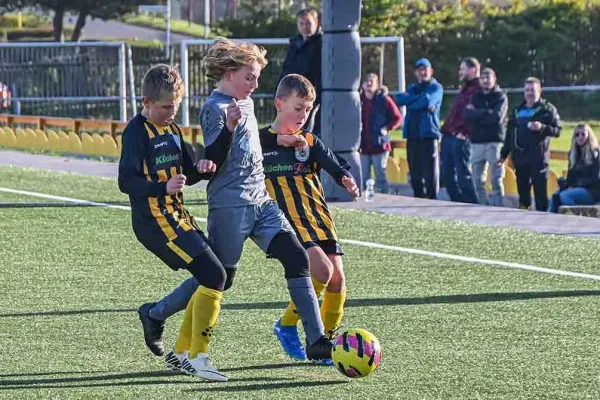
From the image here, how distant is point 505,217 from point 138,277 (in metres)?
4.73

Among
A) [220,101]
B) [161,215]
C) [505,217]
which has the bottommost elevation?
[505,217]

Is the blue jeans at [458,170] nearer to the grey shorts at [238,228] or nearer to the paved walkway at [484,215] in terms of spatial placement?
the paved walkway at [484,215]

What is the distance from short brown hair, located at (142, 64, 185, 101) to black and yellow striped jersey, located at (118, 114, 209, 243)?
0.15 m

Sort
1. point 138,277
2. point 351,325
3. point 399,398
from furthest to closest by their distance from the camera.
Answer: point 138,277 → point 351,325 → point 399,398

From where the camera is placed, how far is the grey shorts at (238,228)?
22.3ft

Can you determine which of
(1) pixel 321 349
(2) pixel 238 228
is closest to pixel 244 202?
(2) pixel 238 228

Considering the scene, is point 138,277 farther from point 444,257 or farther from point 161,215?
point 161,215

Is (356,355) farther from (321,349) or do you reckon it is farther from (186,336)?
(186,336)

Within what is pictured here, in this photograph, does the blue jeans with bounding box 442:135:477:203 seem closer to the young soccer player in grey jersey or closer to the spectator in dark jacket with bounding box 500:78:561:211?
the spectator in dark jacket with bounding box 500:78:561:211

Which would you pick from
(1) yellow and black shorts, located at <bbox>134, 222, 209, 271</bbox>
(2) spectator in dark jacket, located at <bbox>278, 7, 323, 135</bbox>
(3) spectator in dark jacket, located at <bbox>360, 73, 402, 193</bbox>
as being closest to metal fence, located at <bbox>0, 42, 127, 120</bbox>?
(3) spectator in dark jacket, located at <bbox>360, 73, 402, 193</bbox>

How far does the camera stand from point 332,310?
740 centimetres

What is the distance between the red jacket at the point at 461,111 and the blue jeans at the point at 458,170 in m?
Answer: 0.10

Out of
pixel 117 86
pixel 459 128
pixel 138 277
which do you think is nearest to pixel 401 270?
pixel 138 277

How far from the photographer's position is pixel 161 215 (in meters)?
6.75
